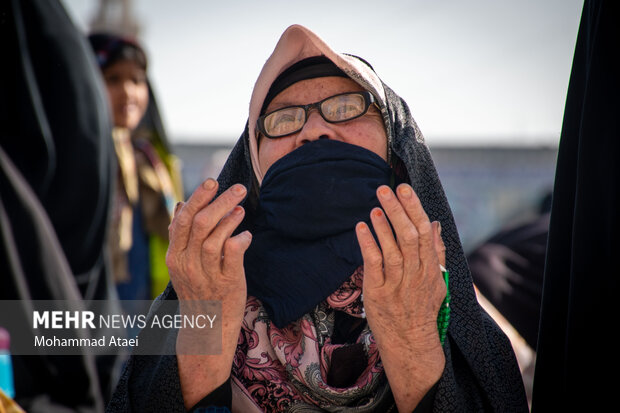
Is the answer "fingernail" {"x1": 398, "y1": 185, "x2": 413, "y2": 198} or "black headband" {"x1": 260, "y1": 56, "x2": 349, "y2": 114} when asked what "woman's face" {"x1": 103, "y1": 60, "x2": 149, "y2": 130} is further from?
"fingernail" {"x1": 398, "y1": 185, "x2": 413, "y2": 198}

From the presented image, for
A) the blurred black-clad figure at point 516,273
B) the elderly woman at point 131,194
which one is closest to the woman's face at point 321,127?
the blurred black-clad figure at point 516,273

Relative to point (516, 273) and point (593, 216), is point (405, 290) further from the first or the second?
point (516, 273)

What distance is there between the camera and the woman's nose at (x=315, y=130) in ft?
5.92

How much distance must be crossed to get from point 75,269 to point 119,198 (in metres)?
1.31

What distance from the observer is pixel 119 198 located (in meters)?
4.27

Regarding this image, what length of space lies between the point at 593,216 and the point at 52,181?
2.44m

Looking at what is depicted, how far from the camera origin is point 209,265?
142cm

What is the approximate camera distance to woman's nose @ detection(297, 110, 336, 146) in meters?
1.80

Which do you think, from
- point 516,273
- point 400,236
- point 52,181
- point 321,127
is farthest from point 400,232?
point 516,273

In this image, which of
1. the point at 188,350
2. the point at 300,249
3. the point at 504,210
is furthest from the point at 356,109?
the point at 504,210

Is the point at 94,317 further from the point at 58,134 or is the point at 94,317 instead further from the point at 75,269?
the point at 58,134

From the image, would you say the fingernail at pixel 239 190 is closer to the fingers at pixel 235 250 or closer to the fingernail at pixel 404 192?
the fingers at pixel 235 250

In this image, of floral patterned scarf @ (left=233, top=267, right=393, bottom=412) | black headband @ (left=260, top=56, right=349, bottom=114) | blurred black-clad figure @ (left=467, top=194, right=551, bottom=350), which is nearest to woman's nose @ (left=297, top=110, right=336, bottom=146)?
black headband @ (left=260, top=56, right=349, bottom=114)

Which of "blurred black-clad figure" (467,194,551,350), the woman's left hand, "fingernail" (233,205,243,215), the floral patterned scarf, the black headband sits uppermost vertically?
the black headband
